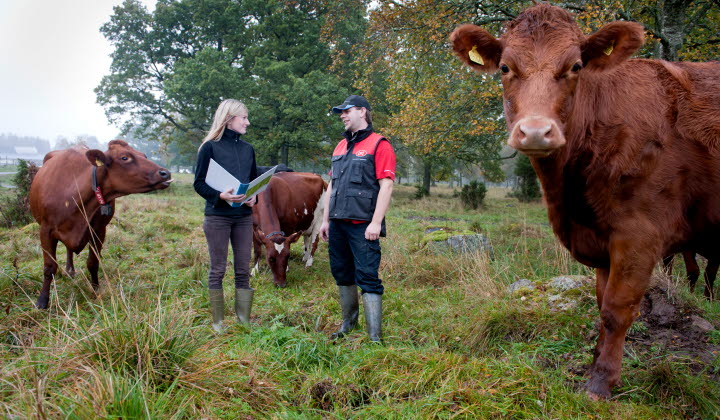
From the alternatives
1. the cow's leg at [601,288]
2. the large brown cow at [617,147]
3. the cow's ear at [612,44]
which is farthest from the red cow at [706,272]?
the cow's ear at [612,44]

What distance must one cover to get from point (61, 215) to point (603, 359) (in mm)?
5895

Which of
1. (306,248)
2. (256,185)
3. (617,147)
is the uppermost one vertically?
(617,147)

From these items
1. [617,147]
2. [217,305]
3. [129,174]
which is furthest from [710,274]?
[129,174]

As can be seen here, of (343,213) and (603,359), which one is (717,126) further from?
(343,213)

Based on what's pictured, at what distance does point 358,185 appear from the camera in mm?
3771

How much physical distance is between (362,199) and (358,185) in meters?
0.14

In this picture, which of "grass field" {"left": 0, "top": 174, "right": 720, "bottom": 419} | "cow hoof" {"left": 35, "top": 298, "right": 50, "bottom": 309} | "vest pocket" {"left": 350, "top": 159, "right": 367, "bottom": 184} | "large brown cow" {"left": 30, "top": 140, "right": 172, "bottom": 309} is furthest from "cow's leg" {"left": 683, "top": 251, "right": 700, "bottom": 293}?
"cow hoof" {"left": 35, "top": 298, "right": 50, "bottom": 309}

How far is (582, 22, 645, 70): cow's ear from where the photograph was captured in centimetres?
248

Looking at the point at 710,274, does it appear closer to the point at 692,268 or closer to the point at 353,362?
the point at 692,268

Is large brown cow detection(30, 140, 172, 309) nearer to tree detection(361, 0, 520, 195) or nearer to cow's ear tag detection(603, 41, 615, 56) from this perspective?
cow's ear tag detection(603, 41, 615, 56)

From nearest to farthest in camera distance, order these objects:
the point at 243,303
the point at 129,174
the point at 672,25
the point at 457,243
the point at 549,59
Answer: the point at 549,59 < the point at 243,303 < the point at 129,174 < the point at 457,243 < the point at 672,25

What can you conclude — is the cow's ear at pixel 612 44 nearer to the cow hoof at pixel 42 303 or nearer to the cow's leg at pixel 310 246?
the cow hoof at pixel 42 303

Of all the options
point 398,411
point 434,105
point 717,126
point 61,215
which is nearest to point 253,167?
point 61,215

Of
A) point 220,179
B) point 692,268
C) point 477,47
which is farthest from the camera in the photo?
point 692,268
